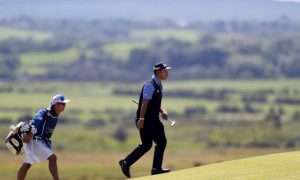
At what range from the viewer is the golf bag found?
20.0 metres

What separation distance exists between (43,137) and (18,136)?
19.4 inches

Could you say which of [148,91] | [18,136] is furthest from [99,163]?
[18,136]

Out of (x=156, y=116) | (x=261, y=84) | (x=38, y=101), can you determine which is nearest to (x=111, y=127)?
Result: (x=38, y=101)

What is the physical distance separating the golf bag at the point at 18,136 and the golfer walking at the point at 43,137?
4.6 inches

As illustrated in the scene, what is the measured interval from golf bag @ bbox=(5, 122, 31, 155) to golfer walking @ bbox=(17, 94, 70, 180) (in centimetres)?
12

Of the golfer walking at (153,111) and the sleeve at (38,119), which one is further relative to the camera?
the golfer walking at (153,111)

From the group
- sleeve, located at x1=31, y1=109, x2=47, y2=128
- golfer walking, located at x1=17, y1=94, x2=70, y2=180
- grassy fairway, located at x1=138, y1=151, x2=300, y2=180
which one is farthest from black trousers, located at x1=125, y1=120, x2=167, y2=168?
sleeve, located at x1=31, y1=109, x2=47, y2=128

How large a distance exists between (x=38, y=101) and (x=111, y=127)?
35.4 metres

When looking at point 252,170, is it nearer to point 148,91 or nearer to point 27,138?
point 148,91

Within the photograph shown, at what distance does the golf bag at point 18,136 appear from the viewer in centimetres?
1998

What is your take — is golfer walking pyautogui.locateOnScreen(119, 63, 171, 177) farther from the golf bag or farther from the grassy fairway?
the golf bag

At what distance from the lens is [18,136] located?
2020 cm

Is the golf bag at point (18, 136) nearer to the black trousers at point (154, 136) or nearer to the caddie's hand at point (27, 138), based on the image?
the caddie's hand at point (27, 138)

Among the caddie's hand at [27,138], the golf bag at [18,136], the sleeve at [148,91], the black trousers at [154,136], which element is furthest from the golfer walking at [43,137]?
the black trousers at [154,136]
